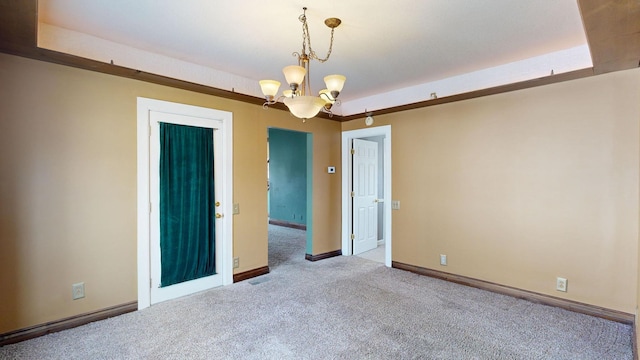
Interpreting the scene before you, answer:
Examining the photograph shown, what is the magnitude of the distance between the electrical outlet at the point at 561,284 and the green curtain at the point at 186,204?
3853mm

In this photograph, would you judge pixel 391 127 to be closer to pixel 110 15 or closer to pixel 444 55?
pixel 444 55

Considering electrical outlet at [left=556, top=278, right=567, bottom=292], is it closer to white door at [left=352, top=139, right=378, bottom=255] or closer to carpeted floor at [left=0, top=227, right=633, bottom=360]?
carpeted floor at [left=0, top=227, right=633, bottom=360]

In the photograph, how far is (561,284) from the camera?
3.12 meters

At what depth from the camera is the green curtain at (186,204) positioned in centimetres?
328

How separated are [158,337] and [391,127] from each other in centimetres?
383

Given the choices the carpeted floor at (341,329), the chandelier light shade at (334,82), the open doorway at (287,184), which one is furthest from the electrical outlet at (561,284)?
the open doorway at (287,184)

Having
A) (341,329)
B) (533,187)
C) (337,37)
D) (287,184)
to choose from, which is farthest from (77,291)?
(287,184)

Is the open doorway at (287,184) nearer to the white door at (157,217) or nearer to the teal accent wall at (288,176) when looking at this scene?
the teal accent wall at (288,176)

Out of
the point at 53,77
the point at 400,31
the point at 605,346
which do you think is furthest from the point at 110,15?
the point at 605,346

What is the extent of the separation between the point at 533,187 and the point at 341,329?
257 centimetres

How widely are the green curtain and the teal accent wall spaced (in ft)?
13.8

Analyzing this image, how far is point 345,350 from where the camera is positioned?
7.74 feet

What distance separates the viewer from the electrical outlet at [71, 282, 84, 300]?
2.72 meters

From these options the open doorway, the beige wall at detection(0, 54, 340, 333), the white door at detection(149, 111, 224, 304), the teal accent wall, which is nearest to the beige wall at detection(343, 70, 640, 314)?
the white door at detection(149, 111, 224, 304)
